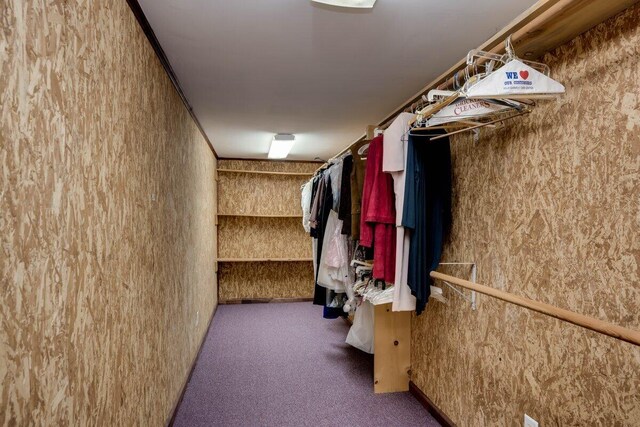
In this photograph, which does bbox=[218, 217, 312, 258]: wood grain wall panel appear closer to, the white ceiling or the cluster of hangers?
the white ceiling

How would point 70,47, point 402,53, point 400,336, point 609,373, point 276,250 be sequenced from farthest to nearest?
point 276,250
point 400,336
point 402,53
point 609,373
point 70,47

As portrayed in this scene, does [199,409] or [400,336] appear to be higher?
[400,336]

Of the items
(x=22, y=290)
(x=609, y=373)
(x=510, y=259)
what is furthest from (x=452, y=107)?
(x=22, y=290)

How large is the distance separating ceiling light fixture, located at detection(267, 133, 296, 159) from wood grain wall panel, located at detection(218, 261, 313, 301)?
176 cm

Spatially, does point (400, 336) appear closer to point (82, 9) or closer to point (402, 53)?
point (402, 53)

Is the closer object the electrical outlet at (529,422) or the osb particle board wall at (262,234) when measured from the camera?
the electrical outlet at (529,422)

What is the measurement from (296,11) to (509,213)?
4.42ft

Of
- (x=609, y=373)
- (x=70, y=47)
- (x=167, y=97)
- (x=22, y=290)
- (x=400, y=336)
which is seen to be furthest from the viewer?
(x=400, y=336)

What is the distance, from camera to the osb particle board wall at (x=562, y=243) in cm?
114

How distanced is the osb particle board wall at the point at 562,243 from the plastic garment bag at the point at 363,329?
40.7 inches

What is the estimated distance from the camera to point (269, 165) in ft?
17.3

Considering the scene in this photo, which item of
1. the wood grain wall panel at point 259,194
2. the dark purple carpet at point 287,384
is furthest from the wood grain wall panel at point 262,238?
the dark purple carpet at point 287,384

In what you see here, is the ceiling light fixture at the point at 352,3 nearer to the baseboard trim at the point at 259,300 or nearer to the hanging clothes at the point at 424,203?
the hanging clothes at the point at 424,203

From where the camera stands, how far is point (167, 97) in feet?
6.66
